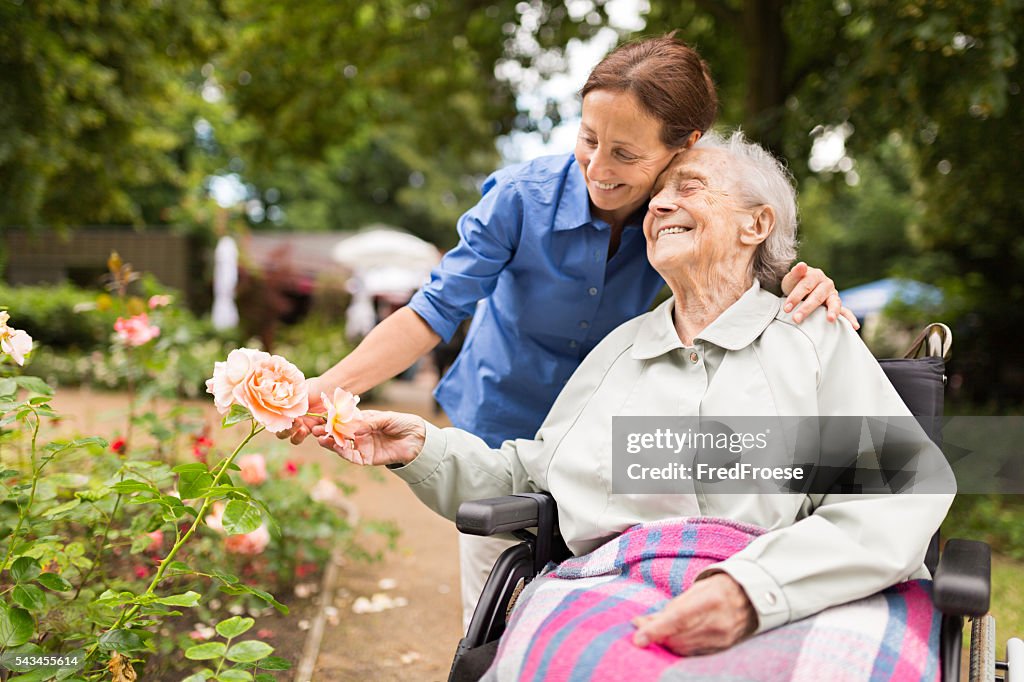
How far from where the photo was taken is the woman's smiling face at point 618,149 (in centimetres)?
199

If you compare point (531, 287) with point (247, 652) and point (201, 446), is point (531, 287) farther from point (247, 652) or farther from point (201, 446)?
point (201, 446)

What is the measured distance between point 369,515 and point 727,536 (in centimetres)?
420

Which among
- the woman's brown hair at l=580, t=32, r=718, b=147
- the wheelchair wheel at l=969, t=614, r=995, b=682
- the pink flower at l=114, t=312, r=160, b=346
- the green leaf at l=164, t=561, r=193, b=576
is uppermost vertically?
the woman's brown hair at l=580, t=32, r=718, b=147

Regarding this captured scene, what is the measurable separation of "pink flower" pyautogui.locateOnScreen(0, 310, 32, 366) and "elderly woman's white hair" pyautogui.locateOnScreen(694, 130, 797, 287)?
1.58 meters

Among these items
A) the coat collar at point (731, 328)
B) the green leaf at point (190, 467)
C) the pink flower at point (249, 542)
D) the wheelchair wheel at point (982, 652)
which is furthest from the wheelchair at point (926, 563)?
the pink flower at point (249, 542)

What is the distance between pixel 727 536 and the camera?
1.70 metres

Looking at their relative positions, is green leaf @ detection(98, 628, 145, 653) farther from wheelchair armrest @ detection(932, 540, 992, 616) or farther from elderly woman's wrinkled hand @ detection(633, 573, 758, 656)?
wheelchair armrest @ detection(932, 540, 992, 616)

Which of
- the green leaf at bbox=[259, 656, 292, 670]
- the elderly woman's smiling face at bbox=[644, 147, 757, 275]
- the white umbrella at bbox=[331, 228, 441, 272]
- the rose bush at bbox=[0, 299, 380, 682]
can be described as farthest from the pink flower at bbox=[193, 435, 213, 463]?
the white umbrella at bbox=[331, 228, 441, 272]

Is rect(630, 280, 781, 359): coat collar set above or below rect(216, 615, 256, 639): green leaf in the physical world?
above

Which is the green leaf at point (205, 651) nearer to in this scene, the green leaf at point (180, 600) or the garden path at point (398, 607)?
the green leaf at point (180, 600)

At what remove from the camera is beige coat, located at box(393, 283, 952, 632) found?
1535 mm

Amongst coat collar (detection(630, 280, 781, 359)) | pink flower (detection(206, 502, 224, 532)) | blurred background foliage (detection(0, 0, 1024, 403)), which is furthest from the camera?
blurred background foliage (detection(0, 0, 1024, 403))

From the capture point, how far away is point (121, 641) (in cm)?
183

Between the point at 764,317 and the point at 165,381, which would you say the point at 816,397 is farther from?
the point at 165,381
